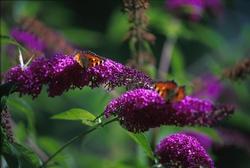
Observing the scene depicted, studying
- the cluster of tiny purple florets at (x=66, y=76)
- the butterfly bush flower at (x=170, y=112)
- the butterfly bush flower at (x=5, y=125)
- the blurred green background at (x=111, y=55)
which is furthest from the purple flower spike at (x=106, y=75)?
the blurred green background at (x=111, y=55)

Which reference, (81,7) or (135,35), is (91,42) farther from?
(135,35)

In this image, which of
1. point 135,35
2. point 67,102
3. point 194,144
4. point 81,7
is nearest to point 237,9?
point 81,7

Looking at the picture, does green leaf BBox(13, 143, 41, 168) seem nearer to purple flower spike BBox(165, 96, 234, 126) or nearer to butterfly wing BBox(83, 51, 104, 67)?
butterfly wing BBox(83, 51, 104, 67)

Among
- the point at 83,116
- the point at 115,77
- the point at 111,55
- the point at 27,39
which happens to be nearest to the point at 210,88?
the point at 27,39

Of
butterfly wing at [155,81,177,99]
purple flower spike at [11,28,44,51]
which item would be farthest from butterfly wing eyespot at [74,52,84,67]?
purple flower spike at [11,28,44,51]

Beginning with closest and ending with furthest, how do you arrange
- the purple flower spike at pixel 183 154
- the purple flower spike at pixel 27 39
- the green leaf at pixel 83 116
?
the purple flower spike at pixel 183 154, the green leaf at pixel 83 116, the purple flower spike at pixel 27 39

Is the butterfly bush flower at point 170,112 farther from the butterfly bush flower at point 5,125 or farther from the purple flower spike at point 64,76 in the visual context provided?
the butterfly bush flower at point 5,125
